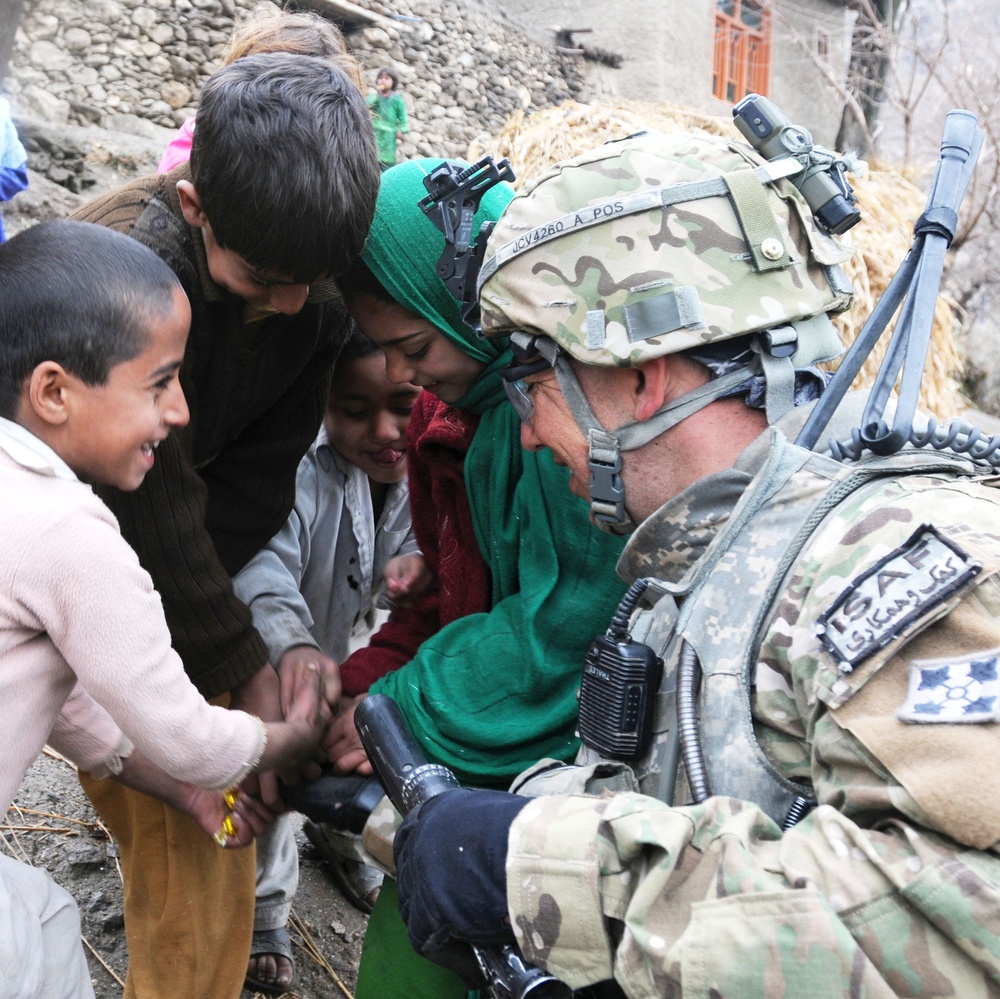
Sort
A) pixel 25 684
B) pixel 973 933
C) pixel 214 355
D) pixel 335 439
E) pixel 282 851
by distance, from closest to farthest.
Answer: pixel 973 933 < pixel 25 684 < pixel 214 355 < pixel 335 439 < pixel 282 851

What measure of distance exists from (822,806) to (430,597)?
5.09 ft

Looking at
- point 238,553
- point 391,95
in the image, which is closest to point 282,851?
point 238,553

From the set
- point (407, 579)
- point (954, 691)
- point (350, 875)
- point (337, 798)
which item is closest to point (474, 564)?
point (407, 579)

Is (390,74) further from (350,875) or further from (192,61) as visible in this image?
(350,875)

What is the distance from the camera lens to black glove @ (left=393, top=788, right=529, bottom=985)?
4.71ft

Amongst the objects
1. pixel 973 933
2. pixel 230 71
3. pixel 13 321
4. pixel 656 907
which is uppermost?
pixel 230 71

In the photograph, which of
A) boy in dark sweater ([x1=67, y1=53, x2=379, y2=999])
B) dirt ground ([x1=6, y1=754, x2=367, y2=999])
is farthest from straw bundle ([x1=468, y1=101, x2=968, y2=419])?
dirt ground ([x1=6, y1=754, x2=367, y2=999])

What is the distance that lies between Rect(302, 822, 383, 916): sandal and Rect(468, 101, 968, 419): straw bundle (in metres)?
3.17

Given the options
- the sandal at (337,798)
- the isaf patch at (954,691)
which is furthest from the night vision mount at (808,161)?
the sandal at (337,798)

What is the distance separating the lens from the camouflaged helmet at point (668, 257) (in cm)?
166

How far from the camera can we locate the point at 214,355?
7.79ft

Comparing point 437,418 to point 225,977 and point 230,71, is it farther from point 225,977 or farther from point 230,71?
point 225,977

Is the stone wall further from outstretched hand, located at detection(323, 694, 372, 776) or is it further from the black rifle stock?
the black rifle stock

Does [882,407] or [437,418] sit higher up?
[882,407]
